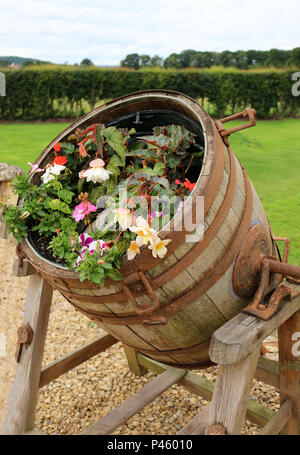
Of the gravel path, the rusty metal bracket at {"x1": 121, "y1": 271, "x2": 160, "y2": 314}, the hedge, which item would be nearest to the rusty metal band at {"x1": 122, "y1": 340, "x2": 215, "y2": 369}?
the rusty metal bracket at {"x1": 121, "y1": 271, "x2": 160, "y2": 314}

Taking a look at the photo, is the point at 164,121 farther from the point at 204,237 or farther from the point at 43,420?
the point at 43,420

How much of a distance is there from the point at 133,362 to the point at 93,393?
337 millimetres

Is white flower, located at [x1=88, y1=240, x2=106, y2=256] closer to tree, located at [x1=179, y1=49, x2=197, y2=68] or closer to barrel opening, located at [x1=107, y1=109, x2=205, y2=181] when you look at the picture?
barrel opening, located at [x1=107, y1=109, x2=205, y2=181]

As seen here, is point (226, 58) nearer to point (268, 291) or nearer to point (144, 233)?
point (268, 291)

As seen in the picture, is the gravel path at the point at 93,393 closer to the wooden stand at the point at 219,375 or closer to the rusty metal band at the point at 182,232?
the wooden stand at the point at 219,375

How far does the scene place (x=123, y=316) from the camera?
1753 mm

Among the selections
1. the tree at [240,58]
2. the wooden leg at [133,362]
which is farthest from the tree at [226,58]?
the wooden leg at [133,362]

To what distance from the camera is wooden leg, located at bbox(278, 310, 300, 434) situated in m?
2.17

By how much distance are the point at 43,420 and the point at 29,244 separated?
5.05ft

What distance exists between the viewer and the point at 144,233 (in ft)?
4.90

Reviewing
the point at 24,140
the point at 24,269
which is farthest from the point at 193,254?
the point at 24,140

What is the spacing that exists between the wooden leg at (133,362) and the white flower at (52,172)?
156 cm

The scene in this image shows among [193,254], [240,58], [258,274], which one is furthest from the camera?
[240,58]
